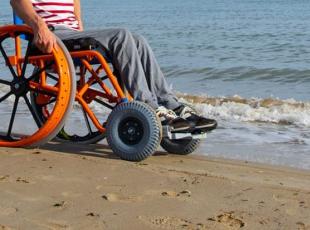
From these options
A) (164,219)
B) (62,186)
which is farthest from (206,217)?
(62,186)

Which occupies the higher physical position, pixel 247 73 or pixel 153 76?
pixel 153 76

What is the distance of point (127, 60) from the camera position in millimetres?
4184

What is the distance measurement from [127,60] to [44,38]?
1.84 ft

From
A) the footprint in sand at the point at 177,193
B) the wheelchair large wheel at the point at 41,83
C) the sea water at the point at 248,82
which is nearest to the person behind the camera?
the footprint in sand at the point at 177,193

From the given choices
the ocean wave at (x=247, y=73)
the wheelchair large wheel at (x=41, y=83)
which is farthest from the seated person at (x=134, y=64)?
the ocean wave at (x=247, y=73)

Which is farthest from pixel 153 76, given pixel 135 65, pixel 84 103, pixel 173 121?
pixel 84 103

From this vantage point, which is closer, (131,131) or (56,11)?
(131,131)

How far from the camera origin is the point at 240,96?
9.05m

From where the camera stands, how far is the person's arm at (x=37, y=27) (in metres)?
4.10

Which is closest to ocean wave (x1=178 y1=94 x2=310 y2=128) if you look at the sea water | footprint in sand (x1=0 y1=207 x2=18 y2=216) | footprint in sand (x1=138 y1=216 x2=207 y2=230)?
the sea water

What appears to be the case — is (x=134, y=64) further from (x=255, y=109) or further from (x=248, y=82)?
(x=248, y=82)

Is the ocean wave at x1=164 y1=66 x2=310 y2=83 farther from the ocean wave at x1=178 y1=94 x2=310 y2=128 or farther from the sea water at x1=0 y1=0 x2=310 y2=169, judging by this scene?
the ocean wave at x1=178 y1=94 x2=310 y2=128

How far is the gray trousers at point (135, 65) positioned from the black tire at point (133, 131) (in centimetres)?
14

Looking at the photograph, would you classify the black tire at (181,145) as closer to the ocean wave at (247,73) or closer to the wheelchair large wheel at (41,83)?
the wheelchair large wheel at (41,83)
